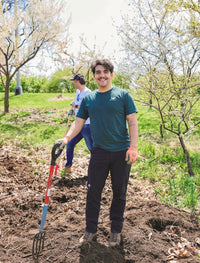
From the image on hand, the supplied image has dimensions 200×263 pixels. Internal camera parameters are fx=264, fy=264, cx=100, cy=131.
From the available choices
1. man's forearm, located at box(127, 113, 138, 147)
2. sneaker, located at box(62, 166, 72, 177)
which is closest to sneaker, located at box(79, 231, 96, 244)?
man's forearm, located at box(127, 113, 138, 147)

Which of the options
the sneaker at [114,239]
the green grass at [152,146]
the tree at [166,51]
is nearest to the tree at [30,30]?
the green grass at [152,146]

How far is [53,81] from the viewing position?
30875 millimetres

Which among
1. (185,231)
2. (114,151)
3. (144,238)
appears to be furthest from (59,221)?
(185,231)

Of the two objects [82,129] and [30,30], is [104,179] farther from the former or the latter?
[30,30]

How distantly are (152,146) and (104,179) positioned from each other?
404 cm

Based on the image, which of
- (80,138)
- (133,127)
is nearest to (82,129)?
(80,138)

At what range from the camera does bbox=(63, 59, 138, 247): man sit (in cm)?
273

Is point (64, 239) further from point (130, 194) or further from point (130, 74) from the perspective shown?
point (130, 74)

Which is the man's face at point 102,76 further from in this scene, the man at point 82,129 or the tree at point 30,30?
the tree at point 30,30

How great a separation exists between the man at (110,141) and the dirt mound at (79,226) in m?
0.22

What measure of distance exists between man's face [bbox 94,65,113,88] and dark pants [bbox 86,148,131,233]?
70cm

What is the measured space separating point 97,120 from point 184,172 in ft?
11.1

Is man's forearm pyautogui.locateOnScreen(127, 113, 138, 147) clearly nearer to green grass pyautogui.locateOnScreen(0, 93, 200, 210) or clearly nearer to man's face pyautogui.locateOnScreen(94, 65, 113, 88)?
man's face pyautogui.locateOnScreen(94, 65, 113, 88)

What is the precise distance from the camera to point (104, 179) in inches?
114
